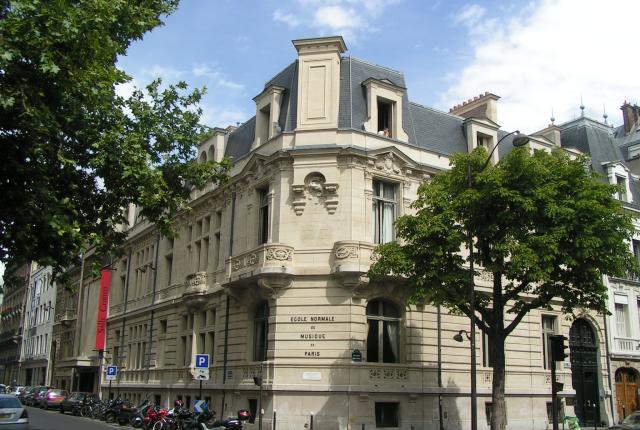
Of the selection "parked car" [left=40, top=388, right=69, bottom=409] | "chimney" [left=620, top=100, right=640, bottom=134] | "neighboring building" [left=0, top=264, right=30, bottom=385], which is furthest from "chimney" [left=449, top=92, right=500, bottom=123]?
"neighboring building" [left=0, top=264, right=30, bottom=385]

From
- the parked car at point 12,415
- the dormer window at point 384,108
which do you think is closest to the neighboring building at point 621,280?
the dormer window at point 384,108

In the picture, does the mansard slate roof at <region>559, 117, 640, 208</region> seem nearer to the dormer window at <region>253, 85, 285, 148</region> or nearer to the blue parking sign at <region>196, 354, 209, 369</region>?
the dormer window at <region>253, 85, 285, 148</region>

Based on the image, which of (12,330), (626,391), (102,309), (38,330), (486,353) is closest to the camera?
(486,353)

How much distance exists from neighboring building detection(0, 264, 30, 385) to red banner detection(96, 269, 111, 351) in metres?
40.2

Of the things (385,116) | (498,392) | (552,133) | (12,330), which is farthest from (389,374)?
(12,330)

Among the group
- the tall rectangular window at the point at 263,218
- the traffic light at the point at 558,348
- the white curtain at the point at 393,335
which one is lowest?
the traffic light at the point at 558,348

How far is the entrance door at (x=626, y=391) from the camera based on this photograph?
33.4 m

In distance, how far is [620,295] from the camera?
114ft

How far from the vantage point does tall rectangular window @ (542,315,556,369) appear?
99.9 ft

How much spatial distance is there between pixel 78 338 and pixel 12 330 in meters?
46.6

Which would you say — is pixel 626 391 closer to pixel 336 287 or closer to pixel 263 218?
pixel 336 287

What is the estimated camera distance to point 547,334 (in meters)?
31.3

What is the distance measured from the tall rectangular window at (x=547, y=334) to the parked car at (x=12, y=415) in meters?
22.0

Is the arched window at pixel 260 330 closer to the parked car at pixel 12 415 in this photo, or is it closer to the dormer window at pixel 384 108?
the dormer window at pixel 384 108
